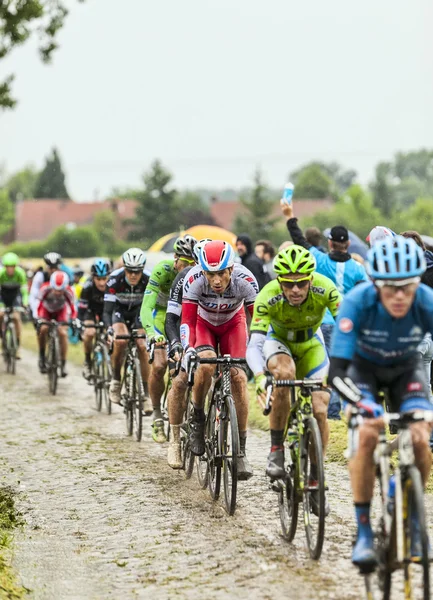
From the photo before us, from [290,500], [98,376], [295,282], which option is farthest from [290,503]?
[98,376]

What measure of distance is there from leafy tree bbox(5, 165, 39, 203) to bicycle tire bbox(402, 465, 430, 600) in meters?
179

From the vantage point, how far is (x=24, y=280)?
2205cm

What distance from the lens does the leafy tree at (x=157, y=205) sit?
86.2 meters

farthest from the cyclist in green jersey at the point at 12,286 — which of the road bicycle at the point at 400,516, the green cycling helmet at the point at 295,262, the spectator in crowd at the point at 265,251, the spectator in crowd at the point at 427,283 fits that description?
the road bicycle at the point at 400,516

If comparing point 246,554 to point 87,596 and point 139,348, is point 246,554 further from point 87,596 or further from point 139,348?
point 139,348

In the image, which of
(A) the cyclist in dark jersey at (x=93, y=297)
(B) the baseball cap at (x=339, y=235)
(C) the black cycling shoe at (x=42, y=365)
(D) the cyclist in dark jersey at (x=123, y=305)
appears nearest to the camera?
(B) the baseball cap at (x=339, y=235)

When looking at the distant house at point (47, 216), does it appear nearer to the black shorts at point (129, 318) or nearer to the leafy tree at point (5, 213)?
the leafy tree at point (5, 213)

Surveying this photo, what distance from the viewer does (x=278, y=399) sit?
Result: 7.75m

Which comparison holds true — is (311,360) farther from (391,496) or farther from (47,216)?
(47,216)

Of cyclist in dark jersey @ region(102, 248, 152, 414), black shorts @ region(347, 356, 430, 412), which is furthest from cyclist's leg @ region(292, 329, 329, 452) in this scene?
cyclist in dark jersey @ region(102, 248, 152, 414)

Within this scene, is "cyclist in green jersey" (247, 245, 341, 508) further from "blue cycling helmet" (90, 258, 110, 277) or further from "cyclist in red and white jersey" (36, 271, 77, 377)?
"cyclist in red and white jersey" (36, 271, 77, 377)

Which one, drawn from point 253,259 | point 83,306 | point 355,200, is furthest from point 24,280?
point 355,200

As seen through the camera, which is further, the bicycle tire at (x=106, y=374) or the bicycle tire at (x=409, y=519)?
the bicycle tire at (x=106, y=374)

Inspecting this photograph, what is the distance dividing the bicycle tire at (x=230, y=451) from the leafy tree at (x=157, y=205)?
77426 millimetres
